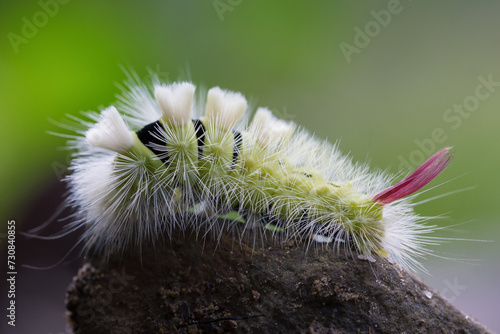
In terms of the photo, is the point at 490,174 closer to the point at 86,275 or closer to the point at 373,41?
the point at 373,41

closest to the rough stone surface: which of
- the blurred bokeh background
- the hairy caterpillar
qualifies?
the hairy caterpillar

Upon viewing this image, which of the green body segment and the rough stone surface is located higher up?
the green body segment

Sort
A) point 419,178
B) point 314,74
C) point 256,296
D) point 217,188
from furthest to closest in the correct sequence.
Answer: point 314,74 → point 217,188 → point 419,178 → point 256,296

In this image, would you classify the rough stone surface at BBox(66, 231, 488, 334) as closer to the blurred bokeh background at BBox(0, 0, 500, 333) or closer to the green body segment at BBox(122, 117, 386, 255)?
the green body segment at BBox(122, 117, 386, 255)

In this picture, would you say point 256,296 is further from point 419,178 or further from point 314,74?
point 314,74

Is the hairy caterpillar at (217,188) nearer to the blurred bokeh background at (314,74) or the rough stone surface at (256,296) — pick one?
the rough stone surface at (256,296)

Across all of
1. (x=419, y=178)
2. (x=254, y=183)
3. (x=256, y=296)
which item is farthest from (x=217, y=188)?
(x=419, y=178)

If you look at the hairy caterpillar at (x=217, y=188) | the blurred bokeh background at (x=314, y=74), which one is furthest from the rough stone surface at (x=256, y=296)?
the blurred bokeh background at (x=314, y=74)

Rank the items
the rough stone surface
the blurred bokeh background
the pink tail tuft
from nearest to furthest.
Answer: the rough stone surface
the pink tail tuft
the blurred bokeh background
